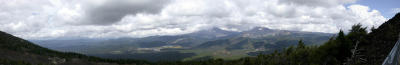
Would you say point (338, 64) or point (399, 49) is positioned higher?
point (399, 49)

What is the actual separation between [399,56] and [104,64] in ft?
484

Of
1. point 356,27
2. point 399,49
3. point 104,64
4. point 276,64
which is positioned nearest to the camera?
point 399,49

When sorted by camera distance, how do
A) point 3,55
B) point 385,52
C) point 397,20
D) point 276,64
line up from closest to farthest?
point 385,52
point 397,20
point 276,64
point 3,55

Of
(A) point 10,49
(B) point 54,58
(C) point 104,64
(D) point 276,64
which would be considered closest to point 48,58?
(B) point 54,58

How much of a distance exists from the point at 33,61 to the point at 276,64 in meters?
116

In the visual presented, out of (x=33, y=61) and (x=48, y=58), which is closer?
(x=33, y=61)

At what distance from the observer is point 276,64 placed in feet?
237

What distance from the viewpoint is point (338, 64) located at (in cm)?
2844

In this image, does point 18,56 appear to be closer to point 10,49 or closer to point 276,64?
point 10,49

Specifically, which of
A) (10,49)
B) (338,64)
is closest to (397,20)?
(338,64)

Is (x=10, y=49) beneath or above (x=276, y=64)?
above

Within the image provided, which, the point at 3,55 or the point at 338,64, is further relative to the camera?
the point at 3,55

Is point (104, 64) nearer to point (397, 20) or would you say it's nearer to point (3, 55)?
point (3, 55)

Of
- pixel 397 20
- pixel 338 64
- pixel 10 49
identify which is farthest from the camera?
pixel 10 49
